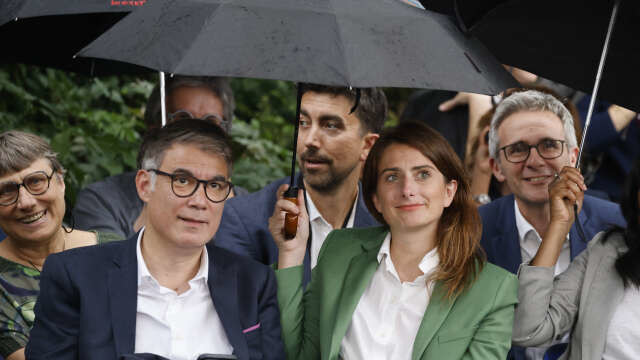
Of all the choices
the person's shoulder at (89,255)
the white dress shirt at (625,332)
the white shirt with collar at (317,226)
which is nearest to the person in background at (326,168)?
the white shirt with collar at (317,226)

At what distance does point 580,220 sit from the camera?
377 cm

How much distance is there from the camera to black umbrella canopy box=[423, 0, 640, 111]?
127 inches

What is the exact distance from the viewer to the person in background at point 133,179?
4.41 meters

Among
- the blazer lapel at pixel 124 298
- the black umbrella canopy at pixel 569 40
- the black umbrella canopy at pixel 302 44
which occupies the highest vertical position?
the black umbrella canopy at pixel 569 40

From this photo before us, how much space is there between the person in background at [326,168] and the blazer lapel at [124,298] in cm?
100

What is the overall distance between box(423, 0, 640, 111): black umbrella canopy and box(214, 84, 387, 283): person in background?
3.38 feet

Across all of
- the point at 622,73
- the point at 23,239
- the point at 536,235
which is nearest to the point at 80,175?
the point at 23,239

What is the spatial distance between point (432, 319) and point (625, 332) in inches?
31.8

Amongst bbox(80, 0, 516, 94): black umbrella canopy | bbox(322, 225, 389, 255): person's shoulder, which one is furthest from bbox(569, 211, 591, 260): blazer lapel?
bbox(80, 0, 516, 94): black umbrella canopy

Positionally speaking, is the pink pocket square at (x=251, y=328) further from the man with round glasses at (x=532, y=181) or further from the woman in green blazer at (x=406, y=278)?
the man with round glasses at (x=532, y=181)

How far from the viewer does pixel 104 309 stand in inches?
111

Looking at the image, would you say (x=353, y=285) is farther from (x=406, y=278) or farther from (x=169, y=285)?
(x=169, y=285)

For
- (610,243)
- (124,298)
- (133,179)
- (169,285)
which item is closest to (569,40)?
(610,243)

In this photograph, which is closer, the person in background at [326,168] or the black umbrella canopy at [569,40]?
the black umbrella canopy at [569,40]
